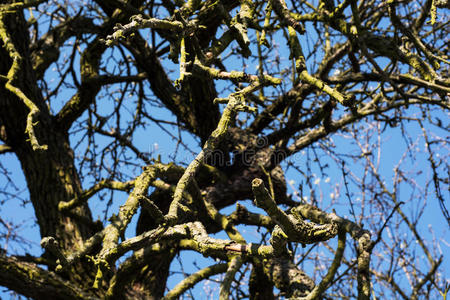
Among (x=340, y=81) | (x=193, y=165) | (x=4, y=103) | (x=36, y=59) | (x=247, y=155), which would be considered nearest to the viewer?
(x=193, y=165)

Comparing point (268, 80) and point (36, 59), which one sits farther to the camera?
point (36, 59)

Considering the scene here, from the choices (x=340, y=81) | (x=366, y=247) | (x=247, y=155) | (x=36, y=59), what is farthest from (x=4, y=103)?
(x=366, y=247)

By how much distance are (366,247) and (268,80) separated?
86 cm

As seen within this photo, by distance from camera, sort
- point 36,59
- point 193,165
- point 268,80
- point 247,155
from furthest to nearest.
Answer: point 36,59
point 247,155
point 268,80
point 193,165

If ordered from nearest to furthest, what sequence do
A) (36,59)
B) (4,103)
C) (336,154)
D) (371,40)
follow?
(371,40), (4,103), (36,59), (336,154)

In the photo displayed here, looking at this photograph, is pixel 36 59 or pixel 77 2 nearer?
pixel 36 59

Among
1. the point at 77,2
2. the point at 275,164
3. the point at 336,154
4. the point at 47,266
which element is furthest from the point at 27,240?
the point at 336,154

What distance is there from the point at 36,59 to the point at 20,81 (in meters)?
1.12

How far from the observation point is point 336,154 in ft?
19.1

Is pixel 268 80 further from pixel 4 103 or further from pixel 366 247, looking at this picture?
pixel 4 103

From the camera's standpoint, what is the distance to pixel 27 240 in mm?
6023

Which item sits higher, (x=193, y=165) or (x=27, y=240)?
(x=27, y=240)

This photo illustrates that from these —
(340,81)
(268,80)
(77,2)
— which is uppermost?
(77,2)

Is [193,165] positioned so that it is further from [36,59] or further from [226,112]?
[36,59]
